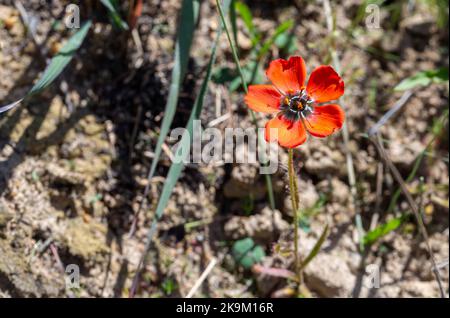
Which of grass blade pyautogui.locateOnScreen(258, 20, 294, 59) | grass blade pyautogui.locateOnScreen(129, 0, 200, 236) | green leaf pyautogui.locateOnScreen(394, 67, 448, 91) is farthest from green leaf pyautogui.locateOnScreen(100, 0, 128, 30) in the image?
green leaf pyautogui.locateOnScreen(394, 67, 448, 91)

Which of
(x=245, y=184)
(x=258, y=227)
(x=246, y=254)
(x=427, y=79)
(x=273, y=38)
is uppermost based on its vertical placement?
(x=273, y=38)

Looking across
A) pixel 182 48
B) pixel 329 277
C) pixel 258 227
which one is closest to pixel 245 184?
pixel 258 227

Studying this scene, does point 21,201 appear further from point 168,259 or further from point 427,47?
point 427,47

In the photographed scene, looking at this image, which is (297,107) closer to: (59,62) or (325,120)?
(325,120)

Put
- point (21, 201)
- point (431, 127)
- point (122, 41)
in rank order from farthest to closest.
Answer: point (431, 127), point (122, 41), point (21, 201)

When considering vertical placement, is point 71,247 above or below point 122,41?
below

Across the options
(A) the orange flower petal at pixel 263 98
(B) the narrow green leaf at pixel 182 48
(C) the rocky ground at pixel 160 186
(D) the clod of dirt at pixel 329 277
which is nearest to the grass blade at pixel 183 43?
(B) the narrow green leaf at pixel 182 48
